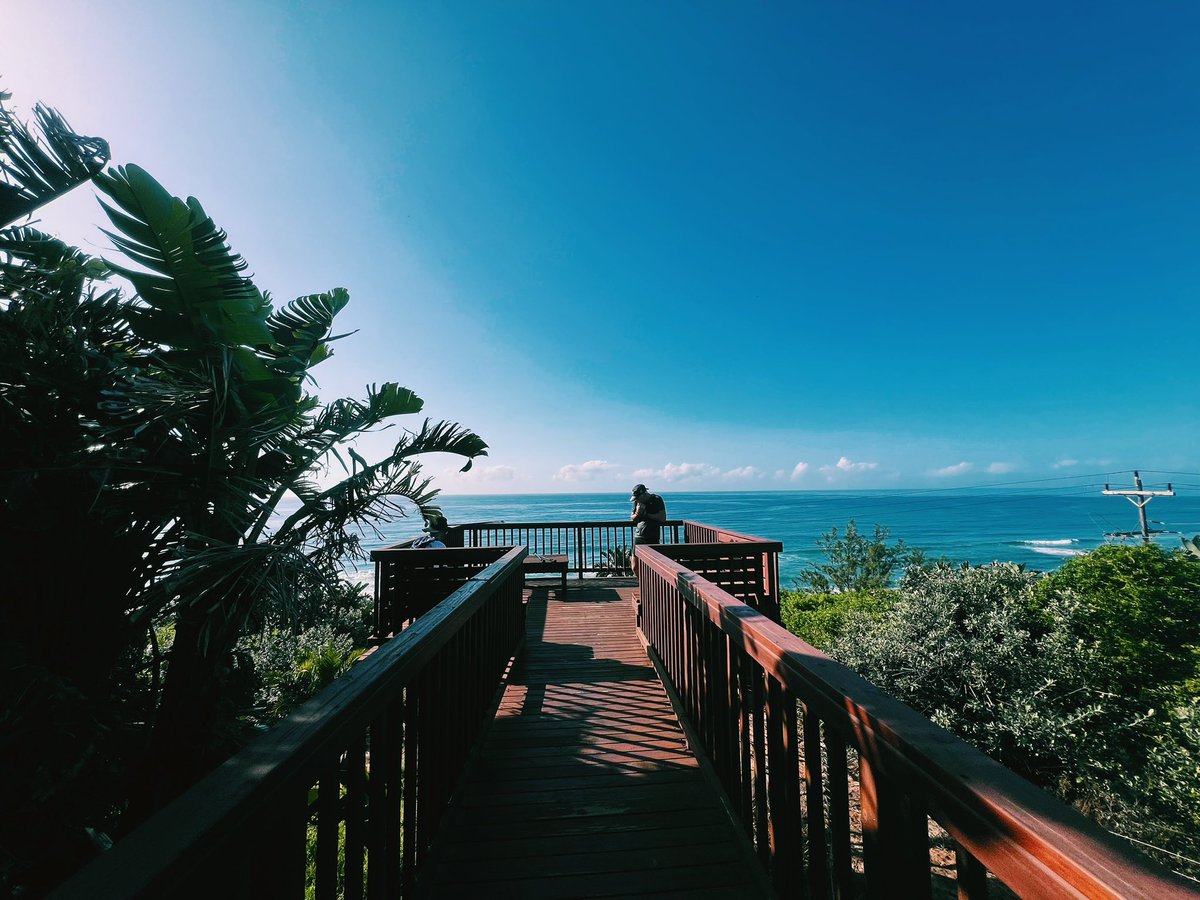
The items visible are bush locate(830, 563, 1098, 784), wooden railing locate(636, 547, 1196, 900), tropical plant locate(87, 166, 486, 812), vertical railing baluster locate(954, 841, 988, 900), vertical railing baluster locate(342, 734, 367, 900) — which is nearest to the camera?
A: wooden railing locate(636, 547, 1196, 900)

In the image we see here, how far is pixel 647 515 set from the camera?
7199mm

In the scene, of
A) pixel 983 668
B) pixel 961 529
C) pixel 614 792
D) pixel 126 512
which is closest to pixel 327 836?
pixel 614 792

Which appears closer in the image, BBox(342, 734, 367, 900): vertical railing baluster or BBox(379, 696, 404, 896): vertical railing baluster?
BBox(342, 734, 367, 900): vertical railing baluster

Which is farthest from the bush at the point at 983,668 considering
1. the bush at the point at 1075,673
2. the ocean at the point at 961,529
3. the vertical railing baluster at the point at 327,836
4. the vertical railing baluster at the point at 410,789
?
the ocean at the point at 961,529

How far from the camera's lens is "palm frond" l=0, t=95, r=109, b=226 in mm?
2500

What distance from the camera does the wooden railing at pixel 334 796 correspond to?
735 millimetres

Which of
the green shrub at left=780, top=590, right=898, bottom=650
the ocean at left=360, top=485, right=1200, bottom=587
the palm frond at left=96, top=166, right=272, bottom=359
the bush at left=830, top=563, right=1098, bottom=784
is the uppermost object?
the palm frond at left=96, top=166, right=272, bottom=359

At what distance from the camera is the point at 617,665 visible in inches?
179

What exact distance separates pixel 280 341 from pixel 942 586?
22.2ft

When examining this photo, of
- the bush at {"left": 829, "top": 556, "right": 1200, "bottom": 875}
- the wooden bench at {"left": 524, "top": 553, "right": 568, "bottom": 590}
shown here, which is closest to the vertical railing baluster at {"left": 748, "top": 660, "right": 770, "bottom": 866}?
the bush at {"left": 829, "top": 556, "right": 1200, "bottom": 875}

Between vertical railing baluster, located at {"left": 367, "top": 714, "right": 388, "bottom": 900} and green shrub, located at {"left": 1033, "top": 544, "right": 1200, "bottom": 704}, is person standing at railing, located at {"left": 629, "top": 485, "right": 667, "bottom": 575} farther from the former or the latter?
vertical railing baluster, located at {"left": 367, "top": 714, "right": 388, "bottom": 900}

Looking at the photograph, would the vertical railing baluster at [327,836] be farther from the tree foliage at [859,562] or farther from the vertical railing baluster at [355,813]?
the tree foliage at [859,562]

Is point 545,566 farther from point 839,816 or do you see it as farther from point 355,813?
point 839,816

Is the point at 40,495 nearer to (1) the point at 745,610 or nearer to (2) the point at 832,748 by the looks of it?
(1) the point at 745,610
